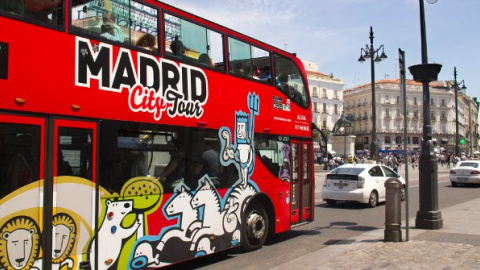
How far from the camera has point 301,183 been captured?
30.7 ft

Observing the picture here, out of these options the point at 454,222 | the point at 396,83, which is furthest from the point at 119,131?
the point at 396,83

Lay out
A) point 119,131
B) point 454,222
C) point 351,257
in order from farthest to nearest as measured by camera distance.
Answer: point 454,222 → point 351,257 → point 119,131

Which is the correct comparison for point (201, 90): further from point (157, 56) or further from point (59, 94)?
point (59, 94)

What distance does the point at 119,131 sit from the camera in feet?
17.6

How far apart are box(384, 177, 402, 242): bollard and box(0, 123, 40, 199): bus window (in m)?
6.35

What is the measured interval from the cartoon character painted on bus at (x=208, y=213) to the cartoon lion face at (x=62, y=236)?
915mm

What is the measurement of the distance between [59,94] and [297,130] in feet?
18.2

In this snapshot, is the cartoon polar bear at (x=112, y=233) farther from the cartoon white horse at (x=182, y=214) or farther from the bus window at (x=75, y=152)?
the cartoon white horse at (x=182, y=214)

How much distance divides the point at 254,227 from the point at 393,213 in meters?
2.69

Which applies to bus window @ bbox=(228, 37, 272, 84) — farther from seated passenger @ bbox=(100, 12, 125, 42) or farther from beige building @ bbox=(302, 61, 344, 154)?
beige building @ bbox=(302, 61, 344, 154)

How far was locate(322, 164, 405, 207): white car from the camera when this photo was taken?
14945 millimetres

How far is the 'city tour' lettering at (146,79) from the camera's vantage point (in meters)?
5.12

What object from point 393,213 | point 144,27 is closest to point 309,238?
point 393,213

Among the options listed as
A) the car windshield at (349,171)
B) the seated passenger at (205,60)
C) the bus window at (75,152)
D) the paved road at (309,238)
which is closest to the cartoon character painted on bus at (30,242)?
the bus window at (75,152)
